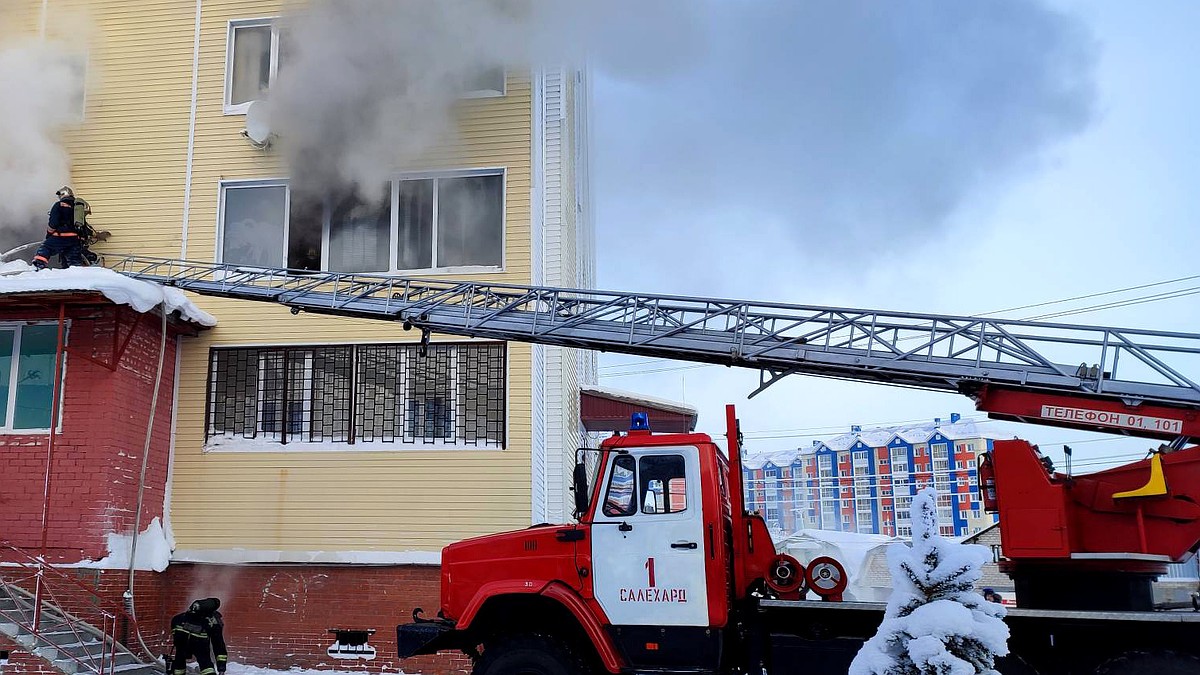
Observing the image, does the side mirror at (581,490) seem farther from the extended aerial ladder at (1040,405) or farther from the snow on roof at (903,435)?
the snow on roof at (903,435)

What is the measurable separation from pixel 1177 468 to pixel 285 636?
10.1 metres

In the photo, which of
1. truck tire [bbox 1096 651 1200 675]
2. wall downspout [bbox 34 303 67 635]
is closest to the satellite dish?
wall downspout [bbox 34 303 67 635]

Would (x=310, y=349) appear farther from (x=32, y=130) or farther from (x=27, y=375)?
(x=32, y=130)

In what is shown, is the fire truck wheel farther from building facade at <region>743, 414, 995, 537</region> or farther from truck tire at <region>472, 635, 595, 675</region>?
building facade at <region>743, 414, 995, 537</region>

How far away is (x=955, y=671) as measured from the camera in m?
5.17

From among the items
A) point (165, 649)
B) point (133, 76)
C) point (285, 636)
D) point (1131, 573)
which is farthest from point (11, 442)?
point (1131, 573)

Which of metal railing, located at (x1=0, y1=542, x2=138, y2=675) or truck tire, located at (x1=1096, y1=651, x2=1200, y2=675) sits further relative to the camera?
metal railing, located at (x1=0, y1=542, x2=138, y2=675)

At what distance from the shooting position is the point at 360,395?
1283 centimetres

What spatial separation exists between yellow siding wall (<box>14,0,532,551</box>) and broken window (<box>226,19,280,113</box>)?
0.15m

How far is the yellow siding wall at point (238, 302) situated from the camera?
12.3m

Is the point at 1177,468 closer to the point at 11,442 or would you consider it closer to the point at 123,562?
the point at 123,562

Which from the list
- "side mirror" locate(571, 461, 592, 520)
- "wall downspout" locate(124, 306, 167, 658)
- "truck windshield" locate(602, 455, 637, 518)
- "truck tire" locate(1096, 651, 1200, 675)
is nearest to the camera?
"truck tire" locate(1096, 651, 1200, 675)

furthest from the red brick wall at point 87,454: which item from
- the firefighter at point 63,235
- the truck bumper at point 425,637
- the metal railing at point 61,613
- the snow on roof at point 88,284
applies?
the truck bumper at point 425,637

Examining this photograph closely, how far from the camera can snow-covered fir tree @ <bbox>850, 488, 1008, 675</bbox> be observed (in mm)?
5207
